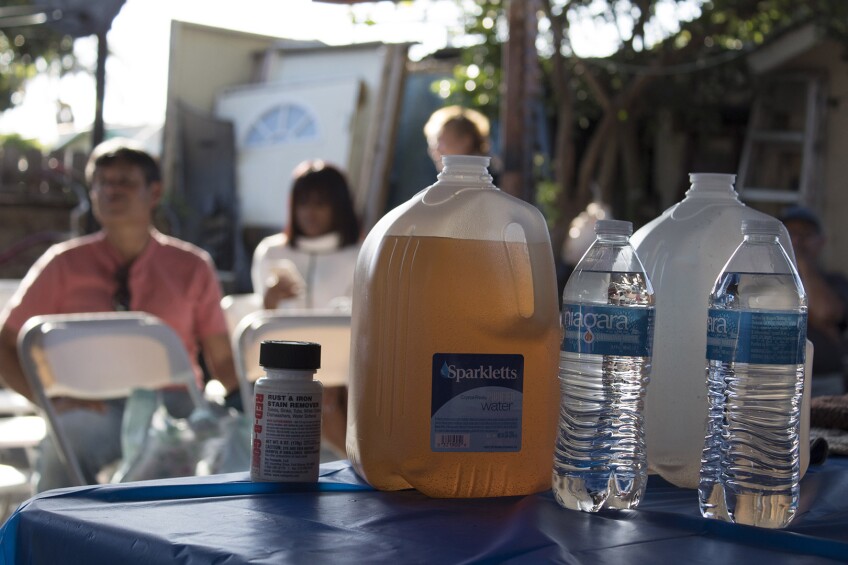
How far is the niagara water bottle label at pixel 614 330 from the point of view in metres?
1.22

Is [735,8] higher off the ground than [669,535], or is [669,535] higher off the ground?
[735,8]

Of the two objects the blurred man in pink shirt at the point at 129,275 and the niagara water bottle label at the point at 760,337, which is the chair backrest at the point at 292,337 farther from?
the niagara water bottle label at the point at 760,337

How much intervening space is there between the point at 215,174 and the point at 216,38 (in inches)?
66.7

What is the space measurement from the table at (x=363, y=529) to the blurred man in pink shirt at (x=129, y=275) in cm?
214

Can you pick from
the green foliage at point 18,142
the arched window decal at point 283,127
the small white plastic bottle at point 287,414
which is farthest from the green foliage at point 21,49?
the small white plastic bottle at point 287,414

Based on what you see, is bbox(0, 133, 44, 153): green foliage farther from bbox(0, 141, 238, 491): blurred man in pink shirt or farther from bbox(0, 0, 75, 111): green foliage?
bbox(0, 141, 238, 491): blurred man in pink shirt

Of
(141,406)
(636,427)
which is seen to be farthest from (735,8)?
(636,427)

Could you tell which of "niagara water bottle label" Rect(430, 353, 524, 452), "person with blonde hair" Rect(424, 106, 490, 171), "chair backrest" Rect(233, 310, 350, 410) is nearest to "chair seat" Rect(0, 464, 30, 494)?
"chair backrest" Rect(233, 310, 350, 410)

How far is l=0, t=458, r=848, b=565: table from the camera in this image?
A: 1.04 meters

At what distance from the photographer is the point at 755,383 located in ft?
4.09

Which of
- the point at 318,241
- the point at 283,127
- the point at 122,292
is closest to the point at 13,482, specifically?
the point at 122,292

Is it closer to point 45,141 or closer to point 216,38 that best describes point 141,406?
point 216,38

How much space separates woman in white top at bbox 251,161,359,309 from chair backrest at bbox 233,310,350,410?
4.42 feet

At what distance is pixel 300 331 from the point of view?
3.03m
